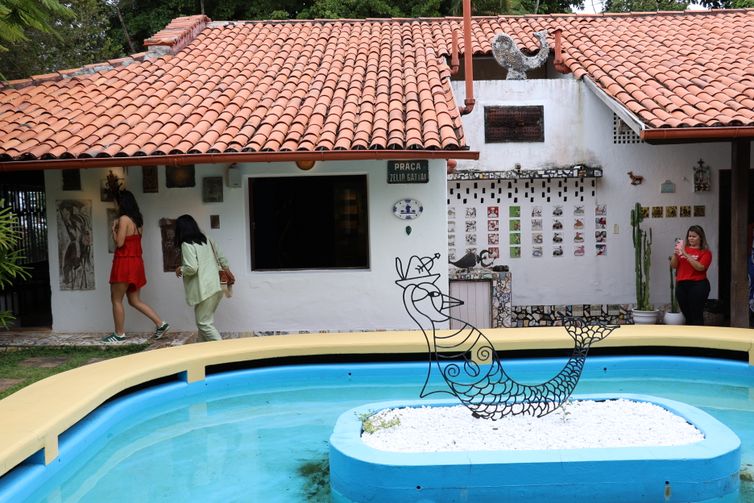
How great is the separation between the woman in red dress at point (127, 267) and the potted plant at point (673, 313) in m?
6.69

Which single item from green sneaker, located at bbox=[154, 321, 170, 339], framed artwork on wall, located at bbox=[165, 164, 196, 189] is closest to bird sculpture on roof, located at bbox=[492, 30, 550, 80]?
framed artwork on wall, located at bbox=[165, 164, 196, 189]

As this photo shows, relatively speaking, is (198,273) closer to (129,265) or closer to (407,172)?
(129,265)

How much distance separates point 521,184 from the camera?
450 inches

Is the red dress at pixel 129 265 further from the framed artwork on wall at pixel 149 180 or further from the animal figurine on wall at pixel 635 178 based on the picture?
the animal figurine on wall at pixel 635 178

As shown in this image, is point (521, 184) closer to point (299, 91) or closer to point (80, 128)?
point (299, 91)

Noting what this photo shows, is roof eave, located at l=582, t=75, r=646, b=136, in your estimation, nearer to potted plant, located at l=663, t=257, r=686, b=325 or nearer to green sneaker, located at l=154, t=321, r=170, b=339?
potted plant, located at l=663, t=257, r=686, b=325

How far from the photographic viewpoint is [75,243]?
9.95 metres

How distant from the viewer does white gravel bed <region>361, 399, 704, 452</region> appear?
5.03 metres

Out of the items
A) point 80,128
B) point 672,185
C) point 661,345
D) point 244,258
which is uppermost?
point 80,128

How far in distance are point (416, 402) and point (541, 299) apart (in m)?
5.88

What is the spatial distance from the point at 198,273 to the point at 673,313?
20.9ft

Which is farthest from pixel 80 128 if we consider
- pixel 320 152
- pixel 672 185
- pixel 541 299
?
pixel 672 185

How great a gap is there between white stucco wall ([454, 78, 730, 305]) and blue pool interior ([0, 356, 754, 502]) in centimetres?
341

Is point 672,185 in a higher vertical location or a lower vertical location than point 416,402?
higher
